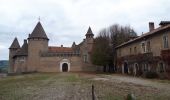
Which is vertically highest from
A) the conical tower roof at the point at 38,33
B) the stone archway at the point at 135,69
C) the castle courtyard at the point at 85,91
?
the conical tower roof at the point at 38,33

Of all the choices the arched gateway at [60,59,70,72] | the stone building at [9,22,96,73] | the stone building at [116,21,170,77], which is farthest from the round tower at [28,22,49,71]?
the stone building at [116,21,170,77]

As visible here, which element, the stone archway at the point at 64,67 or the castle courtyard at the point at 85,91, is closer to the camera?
the castle courtyard at the point at 85,91

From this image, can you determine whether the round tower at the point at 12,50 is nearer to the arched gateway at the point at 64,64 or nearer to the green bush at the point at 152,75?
the arched gateway at the point at 64,64

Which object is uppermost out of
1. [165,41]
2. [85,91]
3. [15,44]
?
[15,44]

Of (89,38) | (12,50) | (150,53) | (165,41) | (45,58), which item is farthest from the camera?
(12,50)

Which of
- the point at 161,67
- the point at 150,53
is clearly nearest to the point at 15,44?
the point at 150,53

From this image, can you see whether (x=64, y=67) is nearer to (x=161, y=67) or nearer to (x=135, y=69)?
(x=135, y=69)

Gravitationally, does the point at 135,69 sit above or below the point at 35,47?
below

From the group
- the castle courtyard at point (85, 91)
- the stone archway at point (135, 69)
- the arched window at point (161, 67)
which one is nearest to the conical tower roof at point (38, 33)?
the stone archway at point (135, 69)

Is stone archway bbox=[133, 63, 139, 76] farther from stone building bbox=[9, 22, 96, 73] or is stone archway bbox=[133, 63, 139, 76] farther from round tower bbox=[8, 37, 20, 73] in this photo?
round tower bbox=[8, 37, 20, 73]

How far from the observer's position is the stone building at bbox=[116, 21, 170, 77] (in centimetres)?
2633

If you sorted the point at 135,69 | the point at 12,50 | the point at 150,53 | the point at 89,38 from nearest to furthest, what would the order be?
1. the point at 150,53
2. the point at 135,69
3. the point at 89,38
4. the point at 12,50

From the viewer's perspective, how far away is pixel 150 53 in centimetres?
3030

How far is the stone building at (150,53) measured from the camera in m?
26.3
